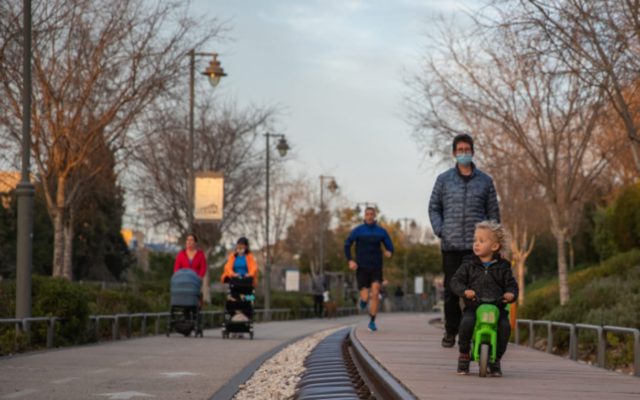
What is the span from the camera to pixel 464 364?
10.4 metres

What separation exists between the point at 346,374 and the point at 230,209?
124 ft

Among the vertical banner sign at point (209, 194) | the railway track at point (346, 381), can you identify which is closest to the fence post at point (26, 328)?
the railway track at point (346, 381)

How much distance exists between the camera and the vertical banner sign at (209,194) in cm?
3903

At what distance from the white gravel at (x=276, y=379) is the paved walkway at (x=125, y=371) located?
1.03ft

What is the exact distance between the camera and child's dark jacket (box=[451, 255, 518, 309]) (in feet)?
32.8

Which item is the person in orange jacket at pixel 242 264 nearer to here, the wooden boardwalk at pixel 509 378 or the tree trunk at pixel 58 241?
the wooden boardwalk at pixel 509 378

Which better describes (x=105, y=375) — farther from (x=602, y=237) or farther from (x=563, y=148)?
(x=602, y=237)

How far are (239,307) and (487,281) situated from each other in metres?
14.1

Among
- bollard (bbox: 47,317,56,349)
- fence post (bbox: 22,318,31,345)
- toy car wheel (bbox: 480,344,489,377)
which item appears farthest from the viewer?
bollard (bbox: 47,317,56,349)

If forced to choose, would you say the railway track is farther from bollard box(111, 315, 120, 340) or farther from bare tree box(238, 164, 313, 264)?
bare tree box(238, 164, 313, 264)

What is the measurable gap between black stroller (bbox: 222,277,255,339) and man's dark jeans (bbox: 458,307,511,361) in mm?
13239

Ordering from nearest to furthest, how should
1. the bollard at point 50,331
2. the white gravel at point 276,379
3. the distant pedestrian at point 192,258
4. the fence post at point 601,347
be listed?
the white gravel at point 276,379
the fence post at point 601,347
the bollard at point 50,331
the distant pedestrian at point 192,258

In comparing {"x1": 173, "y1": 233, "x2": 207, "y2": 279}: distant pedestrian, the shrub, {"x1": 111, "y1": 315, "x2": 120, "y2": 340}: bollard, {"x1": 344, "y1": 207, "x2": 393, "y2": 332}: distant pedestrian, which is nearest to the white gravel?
{"x1": 344, "y1": 207, "x2": 393, "y2": 332}: distant pedestrian

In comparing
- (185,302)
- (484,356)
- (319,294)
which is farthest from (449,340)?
(319,294)
